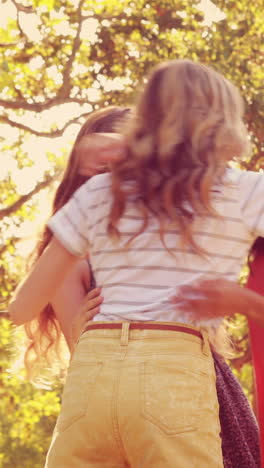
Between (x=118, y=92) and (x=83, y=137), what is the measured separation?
8057 millimetres

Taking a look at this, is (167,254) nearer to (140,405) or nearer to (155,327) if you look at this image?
(155,327)

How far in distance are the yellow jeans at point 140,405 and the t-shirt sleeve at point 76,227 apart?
0.73ft

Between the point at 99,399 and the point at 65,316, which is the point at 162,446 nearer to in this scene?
the point at 99,399

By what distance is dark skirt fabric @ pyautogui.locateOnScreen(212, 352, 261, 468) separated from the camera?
251 centimetres

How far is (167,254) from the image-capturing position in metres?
2.16

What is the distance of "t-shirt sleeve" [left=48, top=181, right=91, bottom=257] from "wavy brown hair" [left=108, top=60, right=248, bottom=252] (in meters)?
0.10

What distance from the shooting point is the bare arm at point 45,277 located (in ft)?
7.52

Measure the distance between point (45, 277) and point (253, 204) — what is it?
0.54m

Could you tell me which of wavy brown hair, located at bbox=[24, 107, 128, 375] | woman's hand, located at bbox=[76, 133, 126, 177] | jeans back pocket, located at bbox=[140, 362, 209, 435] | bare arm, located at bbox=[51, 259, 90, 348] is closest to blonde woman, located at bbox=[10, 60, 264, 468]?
jeans back pocket, located at bbox=[140, 362, 209, 435]

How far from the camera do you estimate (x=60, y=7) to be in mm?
11250

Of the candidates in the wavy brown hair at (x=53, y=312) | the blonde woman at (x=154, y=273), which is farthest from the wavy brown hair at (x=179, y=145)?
the wavy brown hair at (x=53, y=312)

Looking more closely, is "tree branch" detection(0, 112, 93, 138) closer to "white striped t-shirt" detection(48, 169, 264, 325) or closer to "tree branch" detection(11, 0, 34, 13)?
"tree branch" detection(11, 0, 34, 13)

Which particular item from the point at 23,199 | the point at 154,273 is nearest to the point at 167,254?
the point at 154,273

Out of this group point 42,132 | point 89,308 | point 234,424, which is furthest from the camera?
point 42,132
